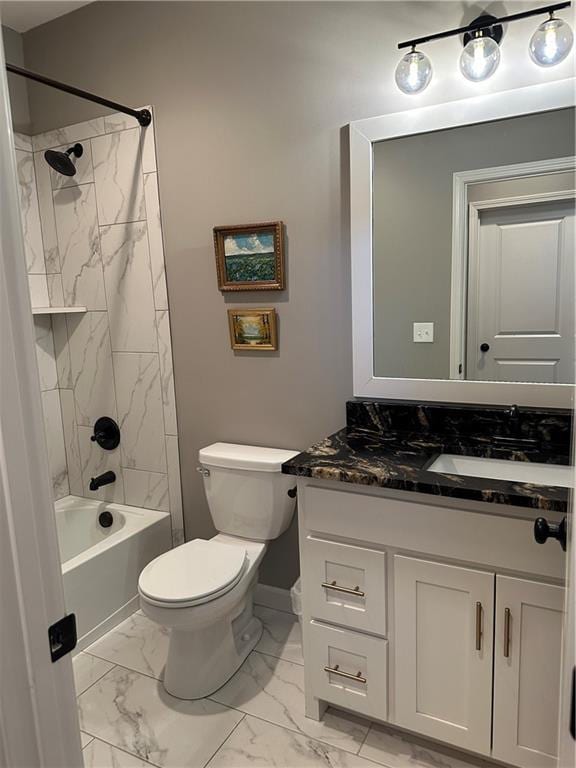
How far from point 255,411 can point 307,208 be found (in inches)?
34.7

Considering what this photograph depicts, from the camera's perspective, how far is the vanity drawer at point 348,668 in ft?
5.40

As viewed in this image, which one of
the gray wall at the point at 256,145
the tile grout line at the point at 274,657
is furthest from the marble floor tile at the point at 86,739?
the gray wall at the point at 256,145

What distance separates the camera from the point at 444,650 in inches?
60.5

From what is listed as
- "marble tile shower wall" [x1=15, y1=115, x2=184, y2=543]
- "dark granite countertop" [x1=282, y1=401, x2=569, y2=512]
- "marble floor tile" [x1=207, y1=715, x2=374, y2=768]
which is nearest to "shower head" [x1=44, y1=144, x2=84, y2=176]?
"marble tile shower wall" [x1=15, y1=115, x2=184, y2=543]

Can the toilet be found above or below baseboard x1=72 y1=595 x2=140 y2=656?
above

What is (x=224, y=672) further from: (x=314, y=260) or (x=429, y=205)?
(x=429, y=205)

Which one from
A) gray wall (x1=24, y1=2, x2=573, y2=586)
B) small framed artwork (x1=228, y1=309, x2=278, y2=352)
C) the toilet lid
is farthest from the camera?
small framed artwork (x1=228, y1=309, x2=278, y2=352)

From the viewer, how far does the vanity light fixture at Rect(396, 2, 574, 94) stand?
155 cm

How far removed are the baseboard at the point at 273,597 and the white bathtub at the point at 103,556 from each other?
1.72ft

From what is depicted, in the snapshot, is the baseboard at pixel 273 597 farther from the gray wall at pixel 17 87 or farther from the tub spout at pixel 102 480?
the gray wall at pixel 17 87

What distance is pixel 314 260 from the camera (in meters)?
2.13

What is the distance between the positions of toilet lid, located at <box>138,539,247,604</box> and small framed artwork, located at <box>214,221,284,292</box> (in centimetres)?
108

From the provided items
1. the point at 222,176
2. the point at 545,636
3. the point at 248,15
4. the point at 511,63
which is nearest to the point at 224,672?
the point at 545,636

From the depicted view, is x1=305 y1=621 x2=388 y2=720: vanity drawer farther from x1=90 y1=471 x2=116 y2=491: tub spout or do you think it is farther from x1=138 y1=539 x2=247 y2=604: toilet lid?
x1=90 y1=471 x2=116 y2=491: tub spout
